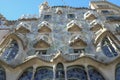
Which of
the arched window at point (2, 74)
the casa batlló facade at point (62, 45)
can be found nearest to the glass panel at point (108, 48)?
the casa batlló facade at point (62, 45)

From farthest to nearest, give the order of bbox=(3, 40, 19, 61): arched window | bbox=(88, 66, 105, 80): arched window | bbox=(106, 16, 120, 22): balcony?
1. bbox=(106, 16, 120, 22): balcony
2. bbox=(3, 40, 19, 61): arched window
3. bbox=(88, 66, 105, 80): arched window

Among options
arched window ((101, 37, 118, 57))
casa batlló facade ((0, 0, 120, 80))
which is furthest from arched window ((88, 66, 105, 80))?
arched window ((101, 37, 118, 57))

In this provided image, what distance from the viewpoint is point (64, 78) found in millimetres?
15586

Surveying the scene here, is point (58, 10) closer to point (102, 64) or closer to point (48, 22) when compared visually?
point (48, 22)

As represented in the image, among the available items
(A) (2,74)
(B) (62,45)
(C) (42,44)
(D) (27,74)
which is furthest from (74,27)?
(A) (2,74)

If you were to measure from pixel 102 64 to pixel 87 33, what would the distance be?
523cm

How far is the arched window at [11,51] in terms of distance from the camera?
1834cm

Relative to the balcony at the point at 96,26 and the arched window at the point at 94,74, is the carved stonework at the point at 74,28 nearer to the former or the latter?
the balcony at the point at 96,26

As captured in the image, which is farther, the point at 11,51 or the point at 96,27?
the point at 96,27

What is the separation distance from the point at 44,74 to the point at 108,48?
15.6 ft

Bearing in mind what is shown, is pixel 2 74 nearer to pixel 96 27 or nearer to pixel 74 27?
pixel 74 27

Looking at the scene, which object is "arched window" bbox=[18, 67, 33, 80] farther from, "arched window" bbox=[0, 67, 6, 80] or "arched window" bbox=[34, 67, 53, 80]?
"arched window" bbox=[0, 67, 6, 80]

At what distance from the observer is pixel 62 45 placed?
20234 millimetres

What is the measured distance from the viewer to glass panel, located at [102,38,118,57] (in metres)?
18.4
